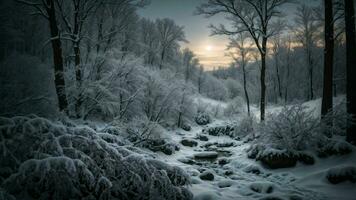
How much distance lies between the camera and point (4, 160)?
126 inches

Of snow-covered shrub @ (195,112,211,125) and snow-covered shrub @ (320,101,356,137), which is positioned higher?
snow-covered shrub @ (320,101,356,137)

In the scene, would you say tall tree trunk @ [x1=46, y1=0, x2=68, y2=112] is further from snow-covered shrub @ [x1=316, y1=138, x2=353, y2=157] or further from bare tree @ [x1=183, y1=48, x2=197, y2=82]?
bare tree @ [x1=183, y1=48, x2=197, y2=82]

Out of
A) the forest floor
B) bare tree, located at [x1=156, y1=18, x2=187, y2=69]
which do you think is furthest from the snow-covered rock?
bare tree, located at [x1=156, y1=18, x2=187, y2=69]

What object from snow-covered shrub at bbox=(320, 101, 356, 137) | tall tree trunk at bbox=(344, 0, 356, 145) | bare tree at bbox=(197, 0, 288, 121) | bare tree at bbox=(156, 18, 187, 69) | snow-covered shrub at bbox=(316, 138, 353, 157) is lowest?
snow-covered shrub at bbox=(316, 138, 353, 157)

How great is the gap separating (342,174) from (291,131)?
2.71 meters

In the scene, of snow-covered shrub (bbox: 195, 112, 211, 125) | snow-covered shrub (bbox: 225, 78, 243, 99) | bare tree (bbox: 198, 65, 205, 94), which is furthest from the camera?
snow-covered shrub (bbox: 225, 78, 243, 99)

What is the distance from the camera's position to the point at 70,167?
3139 mm

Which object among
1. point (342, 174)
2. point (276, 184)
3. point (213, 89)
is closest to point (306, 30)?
point (342, 174)

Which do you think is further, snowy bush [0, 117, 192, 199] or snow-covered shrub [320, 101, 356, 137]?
snow-covered shrub [320, 101, 356, 137]

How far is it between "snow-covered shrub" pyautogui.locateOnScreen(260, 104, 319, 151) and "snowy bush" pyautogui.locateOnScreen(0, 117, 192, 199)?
5.44m

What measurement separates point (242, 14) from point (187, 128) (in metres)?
14.6

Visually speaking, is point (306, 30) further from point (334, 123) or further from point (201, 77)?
point (201, 77)

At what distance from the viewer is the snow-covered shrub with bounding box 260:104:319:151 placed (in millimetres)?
7938

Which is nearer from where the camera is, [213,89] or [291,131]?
[291,131]
